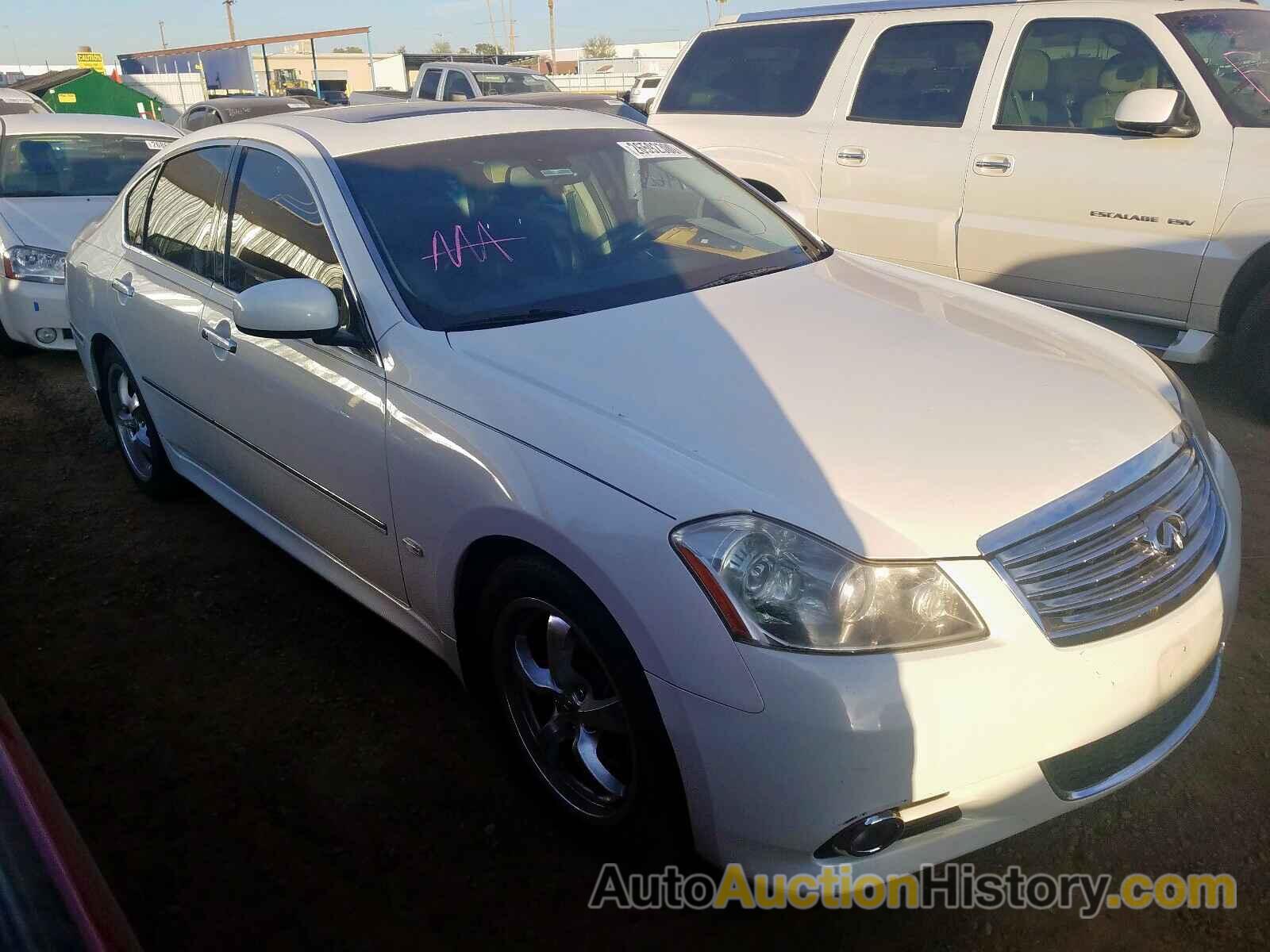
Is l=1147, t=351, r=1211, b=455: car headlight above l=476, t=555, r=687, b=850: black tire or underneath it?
above

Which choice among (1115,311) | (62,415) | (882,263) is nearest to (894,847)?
(882,263)

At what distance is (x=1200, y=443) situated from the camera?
2580 millimetres

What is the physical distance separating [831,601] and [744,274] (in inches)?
60.6

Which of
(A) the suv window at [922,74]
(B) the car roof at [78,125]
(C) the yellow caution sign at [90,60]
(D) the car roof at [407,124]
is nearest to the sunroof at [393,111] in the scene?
(D) the car roof at [407,124]

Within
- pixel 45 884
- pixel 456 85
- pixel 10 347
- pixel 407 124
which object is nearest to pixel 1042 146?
pixel 407 124

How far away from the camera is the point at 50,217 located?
683 cm

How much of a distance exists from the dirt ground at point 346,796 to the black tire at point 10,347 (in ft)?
12.5

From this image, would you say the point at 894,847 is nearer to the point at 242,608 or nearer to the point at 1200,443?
the point at 1200,443

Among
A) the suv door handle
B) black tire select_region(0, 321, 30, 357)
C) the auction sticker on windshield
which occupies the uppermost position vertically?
the auction sticker on windshield

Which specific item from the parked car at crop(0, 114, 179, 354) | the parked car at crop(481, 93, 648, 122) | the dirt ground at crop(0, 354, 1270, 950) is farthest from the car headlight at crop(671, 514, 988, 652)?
the parked car at crop(481, 93, 648, 122)

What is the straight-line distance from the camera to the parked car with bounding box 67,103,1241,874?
6.21ft

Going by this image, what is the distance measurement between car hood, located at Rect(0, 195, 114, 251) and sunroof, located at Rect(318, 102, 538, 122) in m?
3.52

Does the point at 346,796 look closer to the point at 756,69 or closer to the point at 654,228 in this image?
the point at 654,228

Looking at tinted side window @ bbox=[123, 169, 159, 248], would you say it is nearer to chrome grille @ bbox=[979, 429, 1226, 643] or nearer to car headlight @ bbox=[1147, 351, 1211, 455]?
chrome grille @ bbox=[979, 429, 1226, 643]
